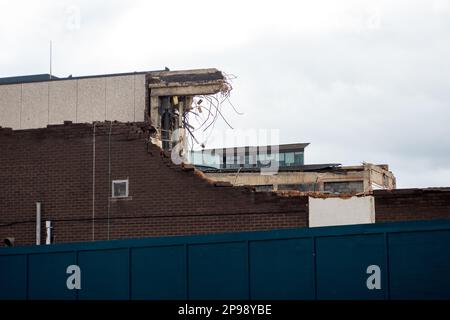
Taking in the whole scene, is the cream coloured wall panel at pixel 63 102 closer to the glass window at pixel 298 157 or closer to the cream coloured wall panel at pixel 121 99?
the cream coloured wall panel at pixel 121 99

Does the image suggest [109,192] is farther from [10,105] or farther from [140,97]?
[10,105]

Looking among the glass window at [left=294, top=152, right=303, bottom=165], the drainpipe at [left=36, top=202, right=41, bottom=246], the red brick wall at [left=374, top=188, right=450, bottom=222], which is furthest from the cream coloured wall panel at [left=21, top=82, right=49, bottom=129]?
the glass window at [left=294, top=152, right=303, bottom=165]

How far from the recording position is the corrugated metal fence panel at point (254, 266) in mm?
12508

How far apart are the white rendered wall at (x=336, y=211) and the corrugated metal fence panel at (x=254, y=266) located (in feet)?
20.0

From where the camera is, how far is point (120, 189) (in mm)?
21266

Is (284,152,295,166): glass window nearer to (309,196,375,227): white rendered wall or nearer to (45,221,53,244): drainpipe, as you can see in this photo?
(45,221,53,244): drainpipe

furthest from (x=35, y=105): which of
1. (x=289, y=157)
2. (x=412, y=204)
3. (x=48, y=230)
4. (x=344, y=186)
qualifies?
(x=289, y=157)

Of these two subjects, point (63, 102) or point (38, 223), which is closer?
point (38, 223)

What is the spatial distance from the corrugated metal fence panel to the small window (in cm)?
517

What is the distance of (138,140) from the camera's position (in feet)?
69.5

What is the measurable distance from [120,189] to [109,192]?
29 centimetres
